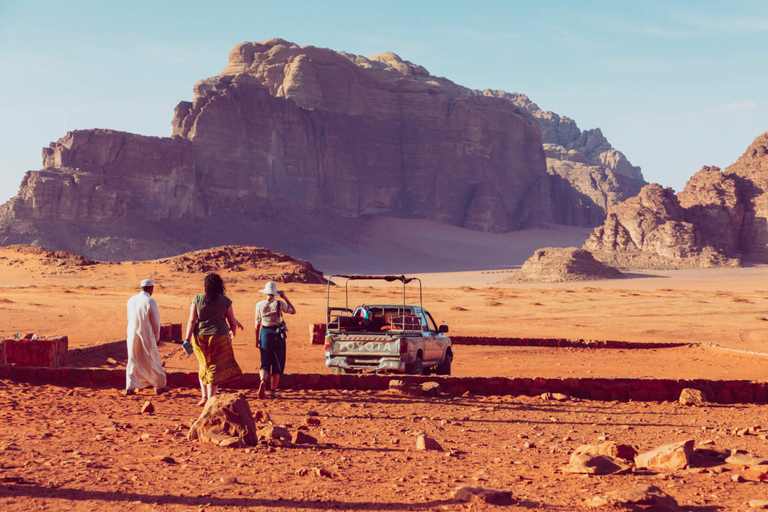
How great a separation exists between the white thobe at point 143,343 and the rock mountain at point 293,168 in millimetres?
83962

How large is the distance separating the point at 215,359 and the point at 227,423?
2.34 m

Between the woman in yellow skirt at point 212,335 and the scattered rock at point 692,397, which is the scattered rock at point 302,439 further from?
the scattered rock at point 692,397

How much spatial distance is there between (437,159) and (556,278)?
7303cm

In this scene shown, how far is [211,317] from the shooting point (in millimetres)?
9836

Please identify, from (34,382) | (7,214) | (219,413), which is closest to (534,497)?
(219,413)

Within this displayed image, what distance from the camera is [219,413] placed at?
7590 mm

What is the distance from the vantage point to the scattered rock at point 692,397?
38.2 feet

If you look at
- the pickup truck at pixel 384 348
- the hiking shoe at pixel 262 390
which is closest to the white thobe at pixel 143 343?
the hiking shoe at pixel 262 390

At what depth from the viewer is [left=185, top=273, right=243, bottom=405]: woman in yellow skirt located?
9.74 m

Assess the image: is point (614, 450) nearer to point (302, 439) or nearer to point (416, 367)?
point (302, 439)

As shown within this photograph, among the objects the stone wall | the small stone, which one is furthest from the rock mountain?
the small stone

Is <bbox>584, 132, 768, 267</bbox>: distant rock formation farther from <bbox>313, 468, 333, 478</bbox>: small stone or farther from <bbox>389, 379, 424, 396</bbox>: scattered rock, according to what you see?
<bbox>313, 468, 333, 478</bbox>: small stone

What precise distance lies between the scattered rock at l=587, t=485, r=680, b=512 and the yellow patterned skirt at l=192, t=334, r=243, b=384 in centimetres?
543

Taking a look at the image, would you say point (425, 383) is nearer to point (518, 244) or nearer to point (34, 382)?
point (34, 382)
